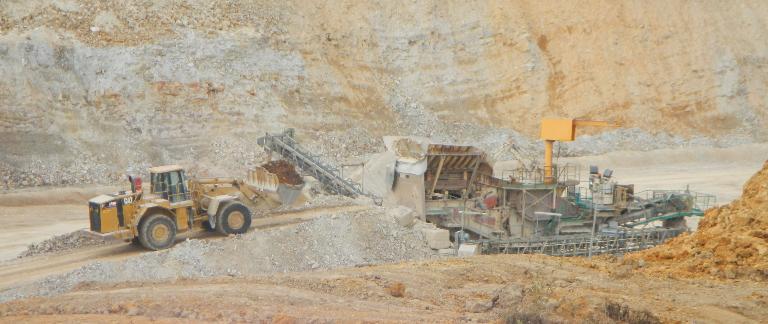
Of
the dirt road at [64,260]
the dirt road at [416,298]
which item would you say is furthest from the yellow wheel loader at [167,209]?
the dirt road at [416,298]

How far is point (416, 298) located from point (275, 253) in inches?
253

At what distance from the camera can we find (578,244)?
18.9 m

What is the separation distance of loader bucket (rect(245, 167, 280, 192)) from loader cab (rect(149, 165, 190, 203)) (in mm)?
2934

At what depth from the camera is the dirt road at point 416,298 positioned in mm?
10039

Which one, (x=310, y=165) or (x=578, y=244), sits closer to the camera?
(x=578, y=244)

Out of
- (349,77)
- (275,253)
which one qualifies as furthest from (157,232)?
(349,77)

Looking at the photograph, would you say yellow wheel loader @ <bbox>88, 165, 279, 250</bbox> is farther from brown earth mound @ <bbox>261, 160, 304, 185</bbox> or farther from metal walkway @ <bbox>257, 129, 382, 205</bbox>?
metal walkway @ <bbox>257, 129, 382, 205</bbox>

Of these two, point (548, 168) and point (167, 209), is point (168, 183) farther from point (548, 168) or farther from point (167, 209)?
point (548, 168)

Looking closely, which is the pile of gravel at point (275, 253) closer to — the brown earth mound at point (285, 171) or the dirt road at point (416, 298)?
the dirt road at point (416, 298)

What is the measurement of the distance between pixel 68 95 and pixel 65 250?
569 inches

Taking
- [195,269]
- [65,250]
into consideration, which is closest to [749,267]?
[195,269]

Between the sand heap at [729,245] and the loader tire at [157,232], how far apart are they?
393 inches

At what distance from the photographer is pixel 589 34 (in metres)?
43.2

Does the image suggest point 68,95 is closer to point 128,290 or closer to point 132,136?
point 132,136
